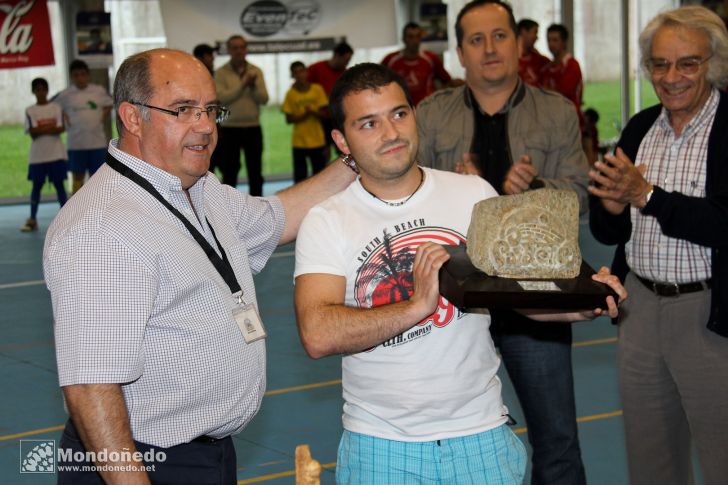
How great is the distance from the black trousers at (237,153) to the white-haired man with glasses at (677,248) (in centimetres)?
1045

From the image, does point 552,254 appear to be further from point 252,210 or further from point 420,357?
point 252,210

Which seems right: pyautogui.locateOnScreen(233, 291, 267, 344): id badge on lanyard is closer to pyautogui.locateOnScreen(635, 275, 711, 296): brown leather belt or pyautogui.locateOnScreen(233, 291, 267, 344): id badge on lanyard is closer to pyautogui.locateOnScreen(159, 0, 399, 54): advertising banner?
pyautogui.locateOnScreen(635, 275, 711, 296): brown leather belt

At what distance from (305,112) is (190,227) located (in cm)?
1352

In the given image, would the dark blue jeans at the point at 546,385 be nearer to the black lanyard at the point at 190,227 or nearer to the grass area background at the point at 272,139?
the black lanyard at the point at 190,227

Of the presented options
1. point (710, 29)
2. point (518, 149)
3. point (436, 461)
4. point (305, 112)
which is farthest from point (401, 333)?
point (305, 112)

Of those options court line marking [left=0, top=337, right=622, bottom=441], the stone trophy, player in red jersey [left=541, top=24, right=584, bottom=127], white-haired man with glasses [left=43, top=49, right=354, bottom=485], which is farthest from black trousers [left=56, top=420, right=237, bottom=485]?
player in red jersey [left=541, top=24, right=584, bottom=127]

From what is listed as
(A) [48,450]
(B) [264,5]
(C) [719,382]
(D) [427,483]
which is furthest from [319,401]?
(B) [264,5]

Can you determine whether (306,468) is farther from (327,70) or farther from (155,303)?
(327,70)

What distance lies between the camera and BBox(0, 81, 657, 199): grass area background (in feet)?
66.3

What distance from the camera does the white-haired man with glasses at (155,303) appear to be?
271 centimetres

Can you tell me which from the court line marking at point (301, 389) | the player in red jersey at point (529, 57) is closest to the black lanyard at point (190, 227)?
the court line marking at point (301, 389)

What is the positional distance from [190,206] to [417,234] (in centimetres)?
70

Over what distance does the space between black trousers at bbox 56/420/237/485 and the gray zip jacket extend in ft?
6.21

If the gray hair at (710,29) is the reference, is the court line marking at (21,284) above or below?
below
